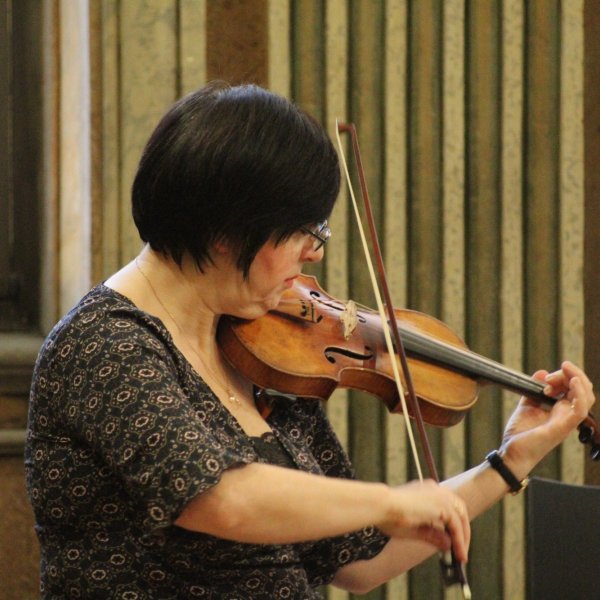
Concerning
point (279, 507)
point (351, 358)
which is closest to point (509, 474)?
point (351, 358)

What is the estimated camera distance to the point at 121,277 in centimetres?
145

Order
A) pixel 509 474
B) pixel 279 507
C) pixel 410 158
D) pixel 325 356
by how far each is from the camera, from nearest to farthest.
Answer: pixel 279 507 → pixel 325 356 → pixel 509 474 → pixel 410 158

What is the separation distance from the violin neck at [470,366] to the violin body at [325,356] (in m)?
0.01

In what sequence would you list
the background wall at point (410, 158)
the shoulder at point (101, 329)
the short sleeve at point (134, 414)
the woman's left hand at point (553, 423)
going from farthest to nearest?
the background wall at point (410, 158) → the woman's left hand at point (553, 423) → the shoulder at point (101, 329) → the short sleeve at point (134, 414)

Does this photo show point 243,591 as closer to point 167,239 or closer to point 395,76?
point 167,239

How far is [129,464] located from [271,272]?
1.15ft

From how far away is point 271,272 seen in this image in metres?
1.46

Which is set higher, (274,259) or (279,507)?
(274,259)

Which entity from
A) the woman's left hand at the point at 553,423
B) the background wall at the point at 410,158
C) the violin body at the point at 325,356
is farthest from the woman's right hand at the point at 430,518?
the background wall at the point at 410,158

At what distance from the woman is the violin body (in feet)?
0.14

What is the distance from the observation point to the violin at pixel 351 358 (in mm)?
1526

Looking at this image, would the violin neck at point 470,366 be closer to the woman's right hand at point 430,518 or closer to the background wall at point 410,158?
the woman's right hand at point 430,518

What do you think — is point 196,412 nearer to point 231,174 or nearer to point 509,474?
point 231,174

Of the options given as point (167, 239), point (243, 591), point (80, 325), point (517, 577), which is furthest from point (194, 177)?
point (517, 577)
